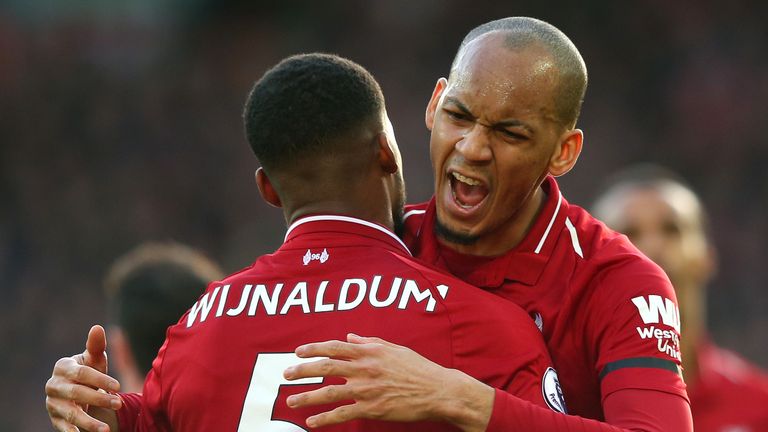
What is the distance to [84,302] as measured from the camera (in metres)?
12.8

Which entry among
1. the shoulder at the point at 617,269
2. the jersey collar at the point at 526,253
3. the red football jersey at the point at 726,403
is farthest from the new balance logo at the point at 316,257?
the red football jersey at the point at 726,403

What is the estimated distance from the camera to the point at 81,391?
3.00m

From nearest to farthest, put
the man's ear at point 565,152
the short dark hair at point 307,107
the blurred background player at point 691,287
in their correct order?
the short dark hair at point 307,107, the man's ear at point 565,152, the blurred background player at point 691,287

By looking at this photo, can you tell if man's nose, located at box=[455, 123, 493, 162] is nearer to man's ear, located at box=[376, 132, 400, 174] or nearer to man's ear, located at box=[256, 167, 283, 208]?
man's ear, located at box=[376, 132, 400, 174]

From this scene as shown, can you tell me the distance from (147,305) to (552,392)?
1.98 metres

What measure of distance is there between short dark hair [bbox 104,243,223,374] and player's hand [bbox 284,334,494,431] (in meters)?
1.80

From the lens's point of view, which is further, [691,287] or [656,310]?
[691,287]

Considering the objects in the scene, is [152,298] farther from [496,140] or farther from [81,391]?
[496,140]

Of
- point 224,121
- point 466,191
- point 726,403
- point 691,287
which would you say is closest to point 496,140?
point 466,191

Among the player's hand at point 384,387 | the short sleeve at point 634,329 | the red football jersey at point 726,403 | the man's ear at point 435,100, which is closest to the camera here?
the player's hand at point 384,387

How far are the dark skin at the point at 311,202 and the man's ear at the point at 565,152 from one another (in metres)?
0.45

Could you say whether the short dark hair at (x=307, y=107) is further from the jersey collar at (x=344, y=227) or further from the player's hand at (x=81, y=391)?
the player's hand at (x=81, y=391)

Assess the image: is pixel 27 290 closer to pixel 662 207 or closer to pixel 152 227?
pixel 152 227

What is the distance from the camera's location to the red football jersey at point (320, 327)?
2.84 metres
